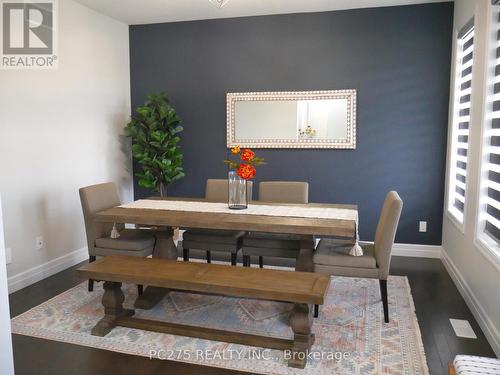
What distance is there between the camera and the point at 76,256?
4.31 meters

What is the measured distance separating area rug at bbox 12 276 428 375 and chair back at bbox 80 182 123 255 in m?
0.48

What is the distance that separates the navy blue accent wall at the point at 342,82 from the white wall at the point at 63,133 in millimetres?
644

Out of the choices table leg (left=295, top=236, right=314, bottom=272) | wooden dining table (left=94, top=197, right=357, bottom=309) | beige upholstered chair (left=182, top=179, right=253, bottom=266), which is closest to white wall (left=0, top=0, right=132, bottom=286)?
wooden dining table (left=94, top=197, right=357, bottom=309)

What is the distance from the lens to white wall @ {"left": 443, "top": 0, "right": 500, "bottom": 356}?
266cm

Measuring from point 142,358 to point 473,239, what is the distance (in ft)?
8.29

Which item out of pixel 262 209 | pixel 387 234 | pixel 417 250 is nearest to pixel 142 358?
pixel 262 209

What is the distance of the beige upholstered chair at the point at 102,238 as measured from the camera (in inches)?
132

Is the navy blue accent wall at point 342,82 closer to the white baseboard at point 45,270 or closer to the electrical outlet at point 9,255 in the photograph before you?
the white baseboard at point 45,270

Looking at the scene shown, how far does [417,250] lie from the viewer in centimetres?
455

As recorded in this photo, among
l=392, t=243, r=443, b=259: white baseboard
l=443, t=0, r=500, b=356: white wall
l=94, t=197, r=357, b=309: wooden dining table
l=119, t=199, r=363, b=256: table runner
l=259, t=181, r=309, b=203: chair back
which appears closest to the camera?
l=443, t=0, r=500, b=356: white wall

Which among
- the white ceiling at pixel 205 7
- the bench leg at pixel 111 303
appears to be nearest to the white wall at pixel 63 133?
the white ceiling at pixel 205 7

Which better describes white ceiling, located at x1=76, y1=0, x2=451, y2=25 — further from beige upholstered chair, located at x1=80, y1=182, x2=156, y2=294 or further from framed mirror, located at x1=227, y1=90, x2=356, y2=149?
beige upholstered chair, located at x1=80, y1=182, x2=156, y2=294

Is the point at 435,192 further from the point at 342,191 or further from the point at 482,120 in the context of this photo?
the point at 482,120

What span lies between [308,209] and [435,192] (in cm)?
188
